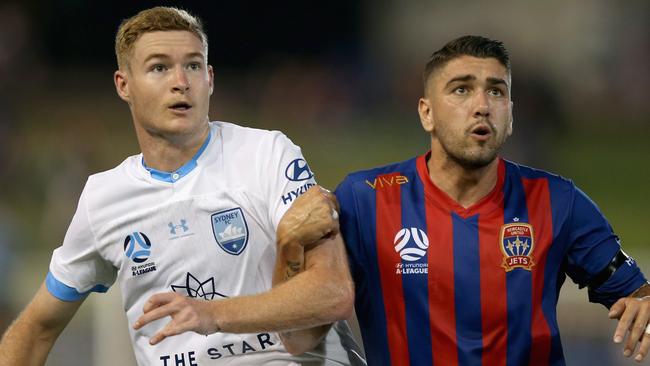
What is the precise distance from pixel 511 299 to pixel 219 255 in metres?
1.14

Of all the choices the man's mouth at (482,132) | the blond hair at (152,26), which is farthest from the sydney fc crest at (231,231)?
the man's mouth at (482,132)

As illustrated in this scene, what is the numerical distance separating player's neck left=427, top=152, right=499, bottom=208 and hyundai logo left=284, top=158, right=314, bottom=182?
55 centimetres

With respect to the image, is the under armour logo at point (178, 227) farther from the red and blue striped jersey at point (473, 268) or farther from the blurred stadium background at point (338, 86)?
the blurred stadium background at point (338, 86)

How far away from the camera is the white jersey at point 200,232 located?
4.28 meters

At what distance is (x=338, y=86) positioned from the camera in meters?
17.8

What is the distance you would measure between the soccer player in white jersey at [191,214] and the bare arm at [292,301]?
0.01 m

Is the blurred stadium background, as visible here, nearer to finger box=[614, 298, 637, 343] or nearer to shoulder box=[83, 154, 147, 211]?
shoulder box=[83, 154, 147, 211]

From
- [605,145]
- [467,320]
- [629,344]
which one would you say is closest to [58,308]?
[467,320]

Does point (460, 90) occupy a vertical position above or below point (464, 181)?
above

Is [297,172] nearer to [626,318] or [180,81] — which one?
[180,81]

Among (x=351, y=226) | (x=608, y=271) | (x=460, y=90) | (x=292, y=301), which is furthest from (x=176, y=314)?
(x=608, y=271)

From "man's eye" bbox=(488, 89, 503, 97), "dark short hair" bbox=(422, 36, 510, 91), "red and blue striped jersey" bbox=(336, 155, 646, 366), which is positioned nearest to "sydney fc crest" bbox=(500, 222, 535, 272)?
"red and blue striped jersey" bbox=(336, 155, 646, 366)

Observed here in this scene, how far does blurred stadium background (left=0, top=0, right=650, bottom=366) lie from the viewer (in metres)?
14.0

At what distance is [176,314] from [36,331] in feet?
4.41
